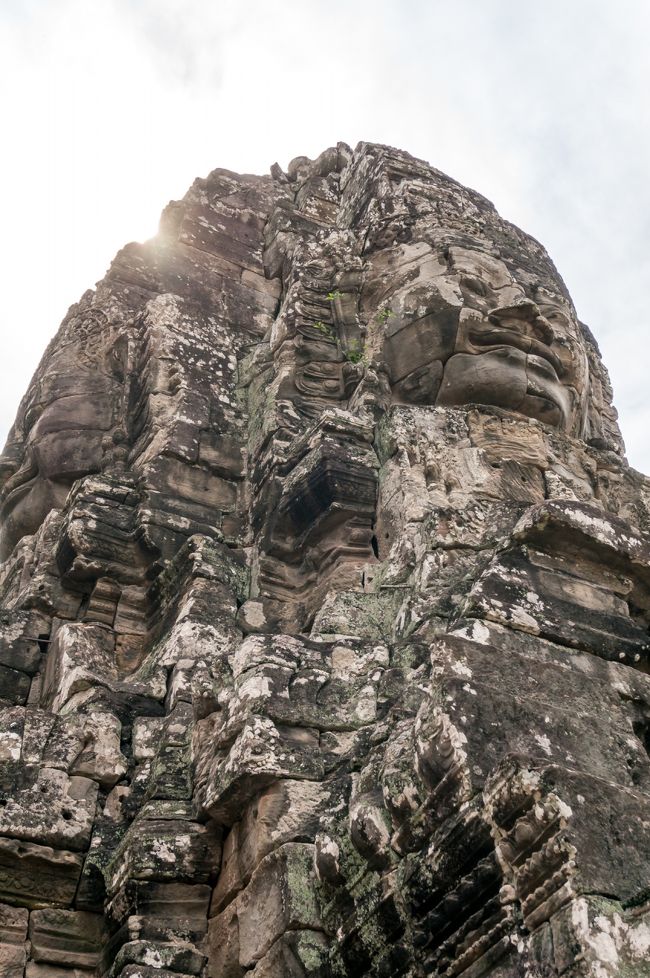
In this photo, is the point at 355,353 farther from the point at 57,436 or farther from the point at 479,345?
the point at 57,436

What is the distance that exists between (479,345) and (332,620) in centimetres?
323

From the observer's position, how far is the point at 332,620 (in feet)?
23.6

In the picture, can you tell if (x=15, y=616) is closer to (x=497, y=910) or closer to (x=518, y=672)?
(x=518, y=672)

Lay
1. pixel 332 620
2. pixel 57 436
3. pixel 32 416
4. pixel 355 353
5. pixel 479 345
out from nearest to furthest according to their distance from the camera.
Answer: pixel 332 620, pixel 479 345, pixel 355 353, pixel 57 436, pixel 32 416

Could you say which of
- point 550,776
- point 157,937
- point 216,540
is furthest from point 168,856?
point 216,540

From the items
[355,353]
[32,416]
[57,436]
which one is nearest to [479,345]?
[355,353]

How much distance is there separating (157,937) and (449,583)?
105 inches

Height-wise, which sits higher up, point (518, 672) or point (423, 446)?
point (423, 446)

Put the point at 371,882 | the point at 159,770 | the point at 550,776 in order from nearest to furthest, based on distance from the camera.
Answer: the point at 550,776
the point at 371,882
the point at 159,770

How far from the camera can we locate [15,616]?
8.86m

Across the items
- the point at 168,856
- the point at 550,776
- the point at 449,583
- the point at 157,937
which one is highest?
the point at 449,583

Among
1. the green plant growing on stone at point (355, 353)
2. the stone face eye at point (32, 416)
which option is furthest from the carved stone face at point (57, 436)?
the green plant growing on stone at point (355, 353)

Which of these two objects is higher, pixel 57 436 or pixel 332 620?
pixel 57 436

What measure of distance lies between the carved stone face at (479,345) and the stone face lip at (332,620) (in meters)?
0.03
